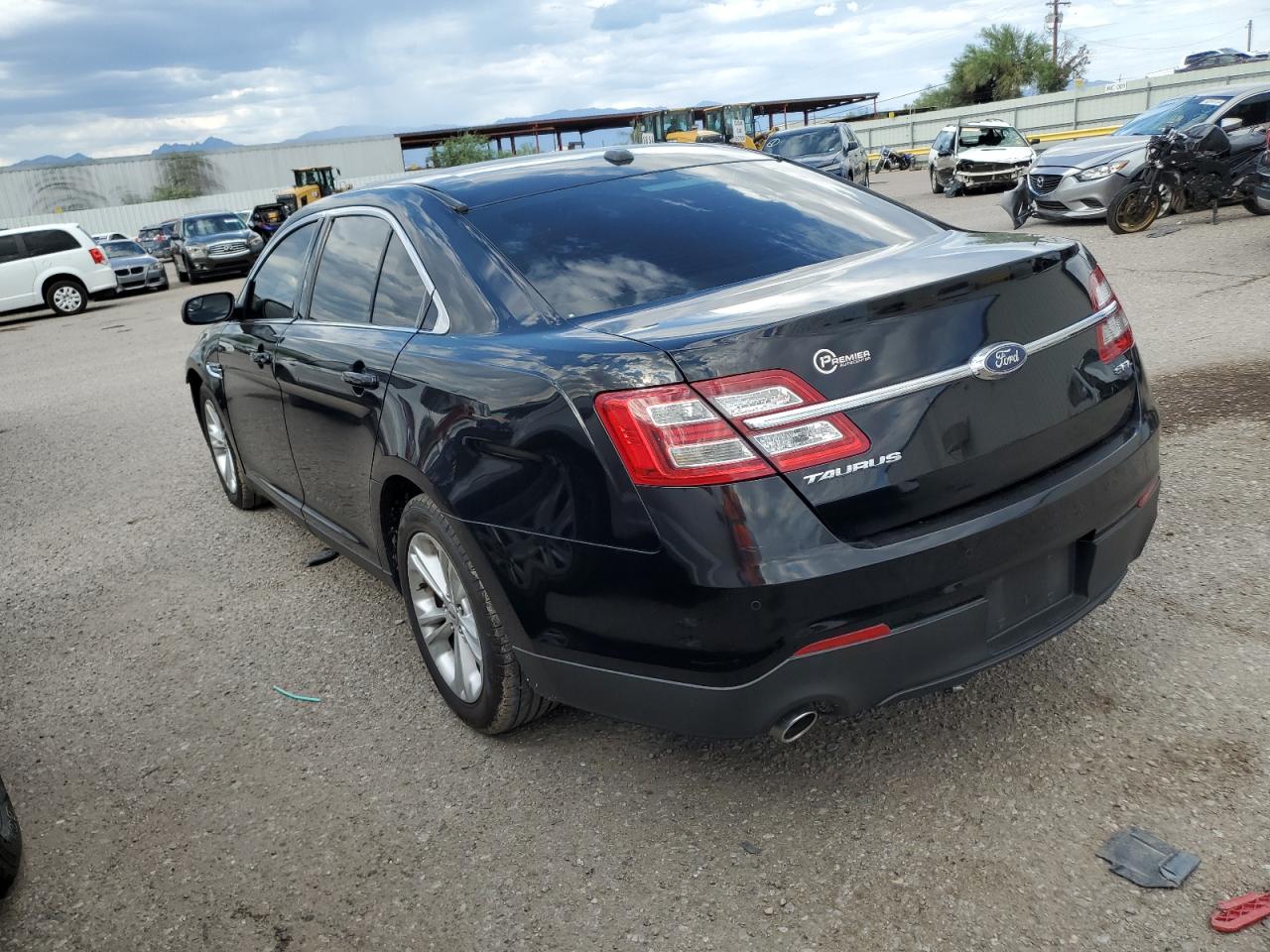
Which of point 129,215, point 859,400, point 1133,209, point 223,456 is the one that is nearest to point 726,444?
point 859,400

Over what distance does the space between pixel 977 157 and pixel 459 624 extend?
21.5 meters

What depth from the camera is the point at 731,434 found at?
2250 millimetres

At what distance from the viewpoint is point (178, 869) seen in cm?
280

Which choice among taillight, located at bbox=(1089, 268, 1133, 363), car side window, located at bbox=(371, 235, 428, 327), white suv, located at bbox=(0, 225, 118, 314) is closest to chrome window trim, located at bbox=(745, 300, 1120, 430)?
taillight, located at bbox=(1089, 268, 1133, 363)

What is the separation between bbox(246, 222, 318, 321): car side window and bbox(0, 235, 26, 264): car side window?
1968 cm

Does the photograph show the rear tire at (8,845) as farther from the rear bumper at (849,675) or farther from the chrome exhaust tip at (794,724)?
the chrome exhaust tip at (794,724)

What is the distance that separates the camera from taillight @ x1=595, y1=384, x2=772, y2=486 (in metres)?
2.25

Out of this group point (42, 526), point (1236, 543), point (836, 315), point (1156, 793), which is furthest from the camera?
point (42, 526)

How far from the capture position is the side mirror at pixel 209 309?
5.17 meters

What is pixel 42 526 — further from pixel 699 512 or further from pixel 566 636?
pixel 699 512

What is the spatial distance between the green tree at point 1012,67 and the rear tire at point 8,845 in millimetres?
87398

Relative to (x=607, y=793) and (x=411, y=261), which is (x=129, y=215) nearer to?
(x=411, y=261)

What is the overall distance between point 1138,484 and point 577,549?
1530 mm

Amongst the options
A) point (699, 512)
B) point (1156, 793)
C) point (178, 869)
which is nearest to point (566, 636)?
point (699, 512)
